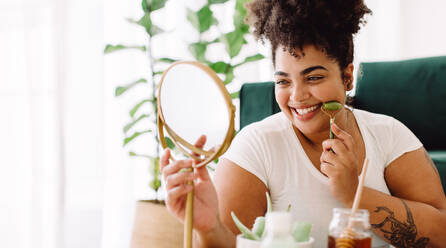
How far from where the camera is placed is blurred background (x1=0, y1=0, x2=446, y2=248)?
1904 mm

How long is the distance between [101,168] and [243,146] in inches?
42.1

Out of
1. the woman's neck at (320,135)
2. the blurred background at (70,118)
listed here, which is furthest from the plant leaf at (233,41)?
the woman's neck at (320,135)

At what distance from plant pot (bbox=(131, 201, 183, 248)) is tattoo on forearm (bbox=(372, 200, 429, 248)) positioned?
80cm

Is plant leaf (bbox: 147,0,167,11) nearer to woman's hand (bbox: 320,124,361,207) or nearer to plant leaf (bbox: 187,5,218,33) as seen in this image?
plant leaf (bbox: 187,5,218,33)

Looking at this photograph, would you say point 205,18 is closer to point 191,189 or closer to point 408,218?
point 408,218

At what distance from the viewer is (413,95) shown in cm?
205

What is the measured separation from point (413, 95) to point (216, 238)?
148 centimetres

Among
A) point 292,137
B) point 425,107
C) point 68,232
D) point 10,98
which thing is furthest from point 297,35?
point 68,232

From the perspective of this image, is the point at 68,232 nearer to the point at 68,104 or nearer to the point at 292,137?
the point at 68,104

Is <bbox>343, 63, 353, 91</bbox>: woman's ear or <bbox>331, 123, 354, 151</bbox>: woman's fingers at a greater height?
<bbox>343, 63, 353, 91</bbox>: woman's ear

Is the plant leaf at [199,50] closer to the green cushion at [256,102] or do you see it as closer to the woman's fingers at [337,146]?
the green cushion at [256,102]

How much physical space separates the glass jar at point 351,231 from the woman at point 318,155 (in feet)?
1.19

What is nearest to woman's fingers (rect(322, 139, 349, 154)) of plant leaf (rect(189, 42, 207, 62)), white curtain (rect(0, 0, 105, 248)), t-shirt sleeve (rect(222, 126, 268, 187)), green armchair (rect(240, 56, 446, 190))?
t-shirt sleeve (rect(222, 126, 268, 187))

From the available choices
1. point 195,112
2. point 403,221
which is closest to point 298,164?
point 403,221
